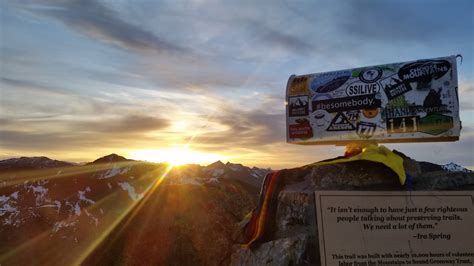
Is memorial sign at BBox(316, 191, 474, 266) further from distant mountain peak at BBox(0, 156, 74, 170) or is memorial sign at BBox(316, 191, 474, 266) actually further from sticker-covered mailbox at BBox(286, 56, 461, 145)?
distant mountain peak at BBox(0, 156, 74, 170)

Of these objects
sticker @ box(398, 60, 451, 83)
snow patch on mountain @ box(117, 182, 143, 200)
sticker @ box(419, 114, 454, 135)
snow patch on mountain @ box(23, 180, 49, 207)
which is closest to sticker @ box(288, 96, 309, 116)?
sticker @ box(398, 60, 451, 83)

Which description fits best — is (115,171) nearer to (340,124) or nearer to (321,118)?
(321,118)

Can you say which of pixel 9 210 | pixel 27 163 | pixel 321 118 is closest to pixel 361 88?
pixel 321 118

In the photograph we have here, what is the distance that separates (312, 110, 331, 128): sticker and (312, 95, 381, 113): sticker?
0.06 meters

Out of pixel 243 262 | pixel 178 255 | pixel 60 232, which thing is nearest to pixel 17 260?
Result: pixel 60 232

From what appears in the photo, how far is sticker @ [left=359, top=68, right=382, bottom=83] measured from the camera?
5.54 m

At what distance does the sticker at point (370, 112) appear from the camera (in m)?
5.53

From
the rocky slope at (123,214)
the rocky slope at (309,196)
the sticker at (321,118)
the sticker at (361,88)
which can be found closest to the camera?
the rocky slope at (309,196)

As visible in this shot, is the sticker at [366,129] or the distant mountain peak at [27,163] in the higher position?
the distant mountain peak at [27,163]

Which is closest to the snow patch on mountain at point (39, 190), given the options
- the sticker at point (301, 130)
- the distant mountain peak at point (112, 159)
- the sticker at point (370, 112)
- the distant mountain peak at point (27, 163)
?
the distant mountain peak at point (27, 163)

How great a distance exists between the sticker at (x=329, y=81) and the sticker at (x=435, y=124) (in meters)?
1.19

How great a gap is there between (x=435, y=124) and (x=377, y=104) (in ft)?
2.54

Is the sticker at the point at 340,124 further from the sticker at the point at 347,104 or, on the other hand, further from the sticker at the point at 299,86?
the sticker at the point at 299,86

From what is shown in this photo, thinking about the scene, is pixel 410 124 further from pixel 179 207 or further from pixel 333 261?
pixel 179 207
